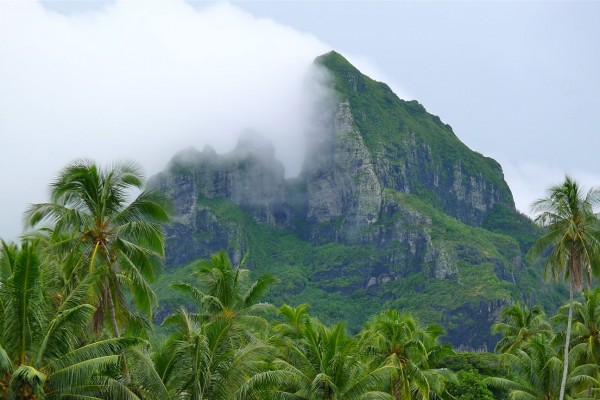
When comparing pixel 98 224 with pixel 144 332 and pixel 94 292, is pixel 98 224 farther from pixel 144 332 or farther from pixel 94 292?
pixel 144 332

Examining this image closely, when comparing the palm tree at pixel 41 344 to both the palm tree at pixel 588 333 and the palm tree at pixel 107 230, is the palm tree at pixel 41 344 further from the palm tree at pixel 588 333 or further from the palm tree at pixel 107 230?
the palm tree at pixel 588 333

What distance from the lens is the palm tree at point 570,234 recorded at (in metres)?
39.3

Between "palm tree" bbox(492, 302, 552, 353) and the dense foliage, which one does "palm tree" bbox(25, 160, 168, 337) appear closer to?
the dense foliage

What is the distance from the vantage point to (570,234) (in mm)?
38906

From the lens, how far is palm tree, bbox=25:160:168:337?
26672 mm

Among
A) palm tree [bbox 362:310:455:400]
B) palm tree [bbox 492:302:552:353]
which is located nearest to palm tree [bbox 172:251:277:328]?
palm tree [bbox 362:310:455:400]

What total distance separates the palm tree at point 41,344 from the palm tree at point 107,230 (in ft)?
14.3

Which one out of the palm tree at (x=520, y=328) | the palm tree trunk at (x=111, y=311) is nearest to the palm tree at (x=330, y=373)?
the palm tree trunk at (x=111, y=311)

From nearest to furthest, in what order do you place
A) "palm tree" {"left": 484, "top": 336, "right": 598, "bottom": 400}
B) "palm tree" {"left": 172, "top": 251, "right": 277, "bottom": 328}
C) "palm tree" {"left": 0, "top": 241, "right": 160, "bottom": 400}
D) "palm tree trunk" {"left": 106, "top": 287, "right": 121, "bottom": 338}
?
1. "palm tree" {"left": 0, "top": 241, "right": 160, "bottom": 400}
2. "palm tree trunk" {"left": 106, "top": 287, "right": 121, "bottom": 338}
3. "palm tree" {"left": 172, "top": 251, "right": 277, "bottom": 328}
4. "palm tree" {"left": 484, "top": 336, "right": 598, "bottom": 400}

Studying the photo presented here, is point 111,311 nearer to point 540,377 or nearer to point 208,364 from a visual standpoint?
point 208,364

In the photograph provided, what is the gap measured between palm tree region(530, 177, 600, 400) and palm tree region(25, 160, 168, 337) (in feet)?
69.2

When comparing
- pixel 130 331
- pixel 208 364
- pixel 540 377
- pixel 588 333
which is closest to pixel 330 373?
pixel 208 364

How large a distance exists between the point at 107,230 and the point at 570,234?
2323 cm

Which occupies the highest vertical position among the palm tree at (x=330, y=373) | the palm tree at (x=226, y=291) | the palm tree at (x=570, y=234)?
the palm tree at (x=570, y=234)
